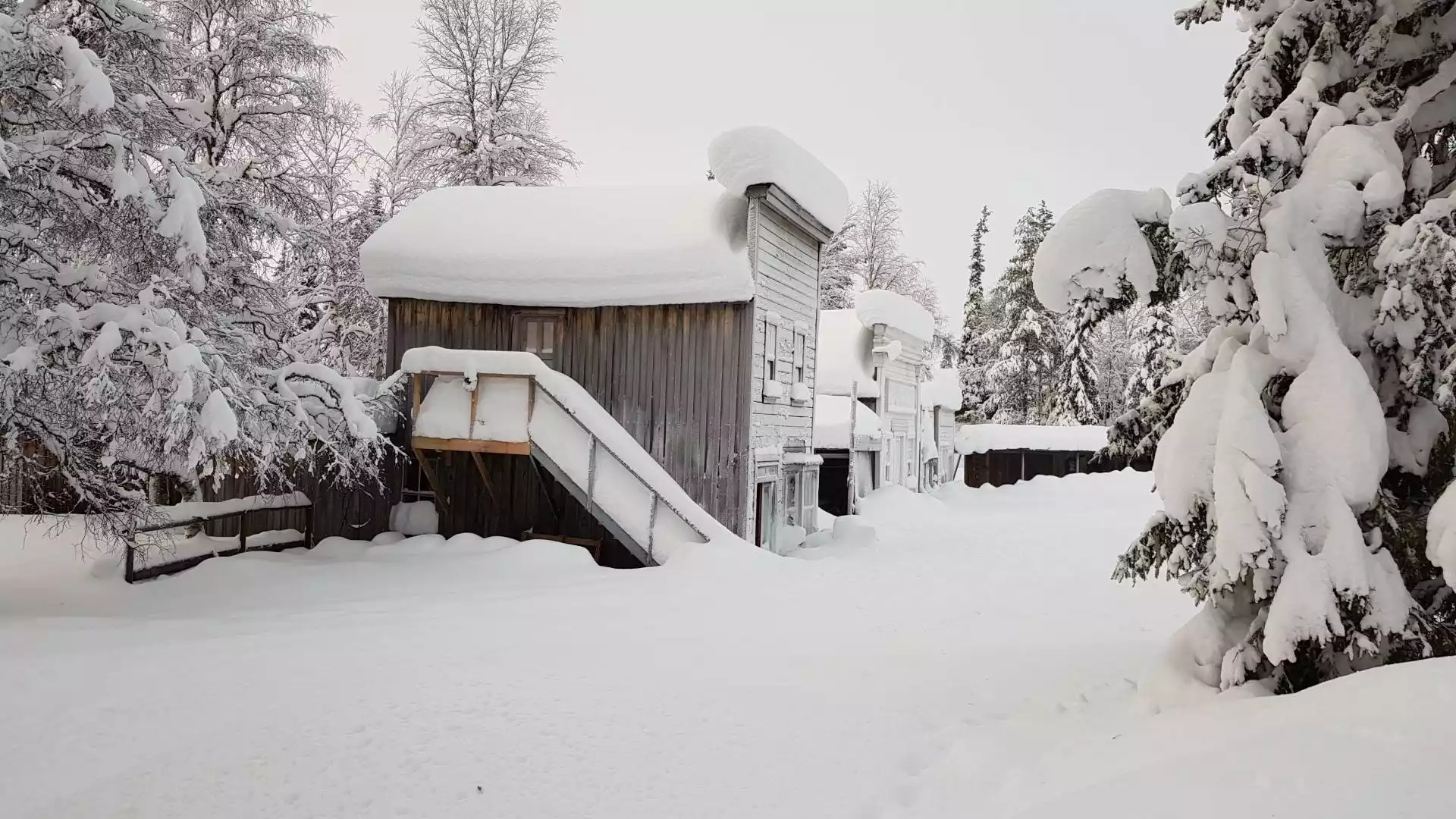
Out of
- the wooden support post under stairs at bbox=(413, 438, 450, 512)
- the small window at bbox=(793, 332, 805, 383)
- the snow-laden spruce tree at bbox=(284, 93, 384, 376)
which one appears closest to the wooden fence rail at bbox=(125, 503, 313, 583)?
the wooden support post under stairs at bbox=(413, 438, 450, 512)

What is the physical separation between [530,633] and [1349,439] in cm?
679

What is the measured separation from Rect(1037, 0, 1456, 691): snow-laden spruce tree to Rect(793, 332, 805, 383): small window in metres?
10.3

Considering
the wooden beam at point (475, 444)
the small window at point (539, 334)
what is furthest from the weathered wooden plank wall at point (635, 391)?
the wooden beam at point (475, 444)

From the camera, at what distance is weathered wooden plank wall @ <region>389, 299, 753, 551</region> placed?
14359mm

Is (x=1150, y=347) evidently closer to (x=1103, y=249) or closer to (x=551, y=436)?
(x=551, y=436)

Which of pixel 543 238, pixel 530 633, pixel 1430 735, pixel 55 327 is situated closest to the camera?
pixel 1430 735

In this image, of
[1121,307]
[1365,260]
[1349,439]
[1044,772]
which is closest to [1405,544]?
[1349,439]

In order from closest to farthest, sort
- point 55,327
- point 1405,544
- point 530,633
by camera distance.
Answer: point 1405,544
point 55,327
point 530,633

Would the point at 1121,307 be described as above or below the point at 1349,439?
above

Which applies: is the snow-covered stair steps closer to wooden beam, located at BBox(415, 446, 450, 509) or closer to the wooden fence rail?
wooden beam, located at BBox(415, 446, 450, 509)

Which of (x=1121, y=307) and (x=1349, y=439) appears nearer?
(x=1349, y=439)

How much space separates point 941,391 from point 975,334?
54.3ft

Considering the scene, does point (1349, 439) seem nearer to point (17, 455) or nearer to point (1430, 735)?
point (1430, 735)

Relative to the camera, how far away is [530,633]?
27.8 feet
